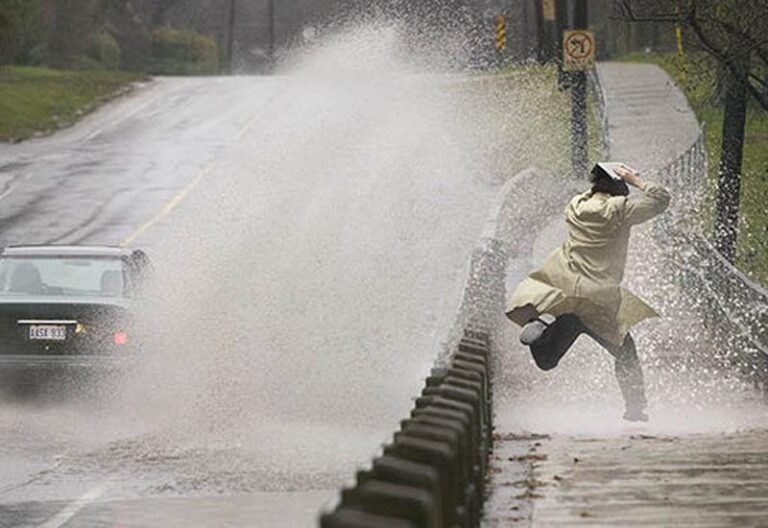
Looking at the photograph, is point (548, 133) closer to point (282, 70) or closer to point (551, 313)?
point (551, 313)

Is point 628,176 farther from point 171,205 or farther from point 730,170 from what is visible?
point 171,205

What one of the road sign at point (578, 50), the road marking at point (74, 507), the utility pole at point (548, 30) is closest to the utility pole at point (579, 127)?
the road sign at point (578, 50)

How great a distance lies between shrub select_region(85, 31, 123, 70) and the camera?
76.9m

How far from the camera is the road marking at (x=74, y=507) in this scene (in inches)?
471

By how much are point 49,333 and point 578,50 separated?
24.1 m

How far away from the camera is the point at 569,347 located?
1490 centimetres

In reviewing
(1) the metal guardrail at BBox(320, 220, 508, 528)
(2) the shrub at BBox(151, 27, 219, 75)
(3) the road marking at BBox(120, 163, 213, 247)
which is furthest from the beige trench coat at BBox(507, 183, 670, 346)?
(2) the shrub at BBox(151, 27, 219, 75)

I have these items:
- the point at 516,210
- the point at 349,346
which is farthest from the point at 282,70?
the point at 349,346

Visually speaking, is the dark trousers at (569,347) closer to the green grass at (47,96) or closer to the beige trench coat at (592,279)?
the beige trench coat at (592,279)

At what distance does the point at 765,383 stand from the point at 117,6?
73006 millimetres

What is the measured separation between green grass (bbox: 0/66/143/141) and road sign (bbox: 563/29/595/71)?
15.5 meters

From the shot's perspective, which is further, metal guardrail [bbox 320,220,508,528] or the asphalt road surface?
the asphalt road surface

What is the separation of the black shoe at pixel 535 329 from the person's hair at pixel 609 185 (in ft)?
3.08

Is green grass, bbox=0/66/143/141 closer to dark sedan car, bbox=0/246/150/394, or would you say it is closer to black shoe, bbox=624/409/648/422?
dark sedan car, bbox=0/246/150/394
